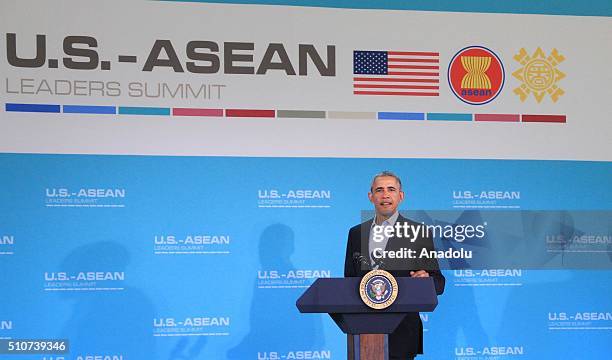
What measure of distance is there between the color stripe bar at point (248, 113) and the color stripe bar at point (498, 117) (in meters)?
1.35

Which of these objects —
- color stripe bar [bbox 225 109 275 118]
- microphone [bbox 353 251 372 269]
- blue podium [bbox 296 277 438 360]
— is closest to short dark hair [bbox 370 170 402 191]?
microphone [bbox 353 251 372 269]

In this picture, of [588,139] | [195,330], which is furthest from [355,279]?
[588,139]

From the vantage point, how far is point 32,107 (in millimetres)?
5086

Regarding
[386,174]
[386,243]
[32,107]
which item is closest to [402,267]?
[386,243]

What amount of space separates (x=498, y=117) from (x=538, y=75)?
400 millimetres

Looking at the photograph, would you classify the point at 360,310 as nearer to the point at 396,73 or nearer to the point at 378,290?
the point at 378,290

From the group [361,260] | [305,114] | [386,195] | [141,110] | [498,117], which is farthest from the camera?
[498,117]

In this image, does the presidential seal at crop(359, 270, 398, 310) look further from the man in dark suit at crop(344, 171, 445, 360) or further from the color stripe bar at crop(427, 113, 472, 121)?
the color stripe bar at crop(427, 113, 472, 121)

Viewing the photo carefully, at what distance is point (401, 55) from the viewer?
5.40 metres

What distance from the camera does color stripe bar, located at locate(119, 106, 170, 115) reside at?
16.9ft

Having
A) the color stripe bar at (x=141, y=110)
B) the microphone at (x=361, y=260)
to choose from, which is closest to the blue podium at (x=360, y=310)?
the microphone at (x=361, y=260)

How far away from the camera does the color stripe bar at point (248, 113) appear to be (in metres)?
5.23

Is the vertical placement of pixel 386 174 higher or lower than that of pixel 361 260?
higher

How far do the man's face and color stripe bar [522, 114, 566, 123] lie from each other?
1048 millimetres
